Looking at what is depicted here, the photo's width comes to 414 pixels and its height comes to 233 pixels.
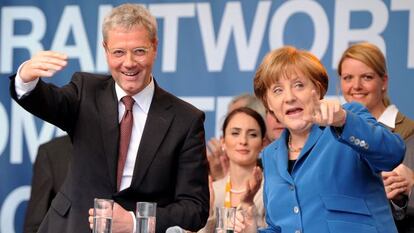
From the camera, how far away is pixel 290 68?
3.75m

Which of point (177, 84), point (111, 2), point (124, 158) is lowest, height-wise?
point (124, 158)

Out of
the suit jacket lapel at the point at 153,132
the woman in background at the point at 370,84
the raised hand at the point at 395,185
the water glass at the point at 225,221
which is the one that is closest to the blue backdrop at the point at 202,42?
the woman in background at the point at 370,84

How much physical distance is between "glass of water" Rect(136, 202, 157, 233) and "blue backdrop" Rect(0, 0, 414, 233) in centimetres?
263

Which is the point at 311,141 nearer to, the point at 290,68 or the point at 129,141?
the point at 290,68

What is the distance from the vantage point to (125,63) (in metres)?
3.94

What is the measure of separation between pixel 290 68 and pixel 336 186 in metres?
0.45

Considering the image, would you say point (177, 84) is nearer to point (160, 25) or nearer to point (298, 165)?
point (160, 25)

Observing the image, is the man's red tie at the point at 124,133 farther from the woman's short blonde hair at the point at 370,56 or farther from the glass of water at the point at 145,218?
the woman's short blonde hair at the point at 370,56

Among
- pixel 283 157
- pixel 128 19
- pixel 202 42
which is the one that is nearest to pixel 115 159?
pixel 128 19

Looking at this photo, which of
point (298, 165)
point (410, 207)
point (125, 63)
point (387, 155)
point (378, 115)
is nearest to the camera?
point (387, 155)

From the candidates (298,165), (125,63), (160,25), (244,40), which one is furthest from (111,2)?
(298,165)

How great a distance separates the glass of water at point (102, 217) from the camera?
10.5 feet

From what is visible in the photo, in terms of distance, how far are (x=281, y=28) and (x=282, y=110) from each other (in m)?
2.36

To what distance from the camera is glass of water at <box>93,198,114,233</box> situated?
319cm
